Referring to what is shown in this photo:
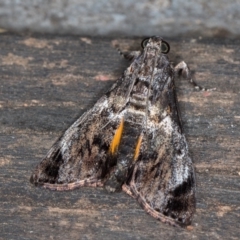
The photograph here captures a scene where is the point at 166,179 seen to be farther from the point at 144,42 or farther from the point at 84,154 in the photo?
the point at 144,42

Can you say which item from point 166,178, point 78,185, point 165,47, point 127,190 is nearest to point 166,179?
point 166,178

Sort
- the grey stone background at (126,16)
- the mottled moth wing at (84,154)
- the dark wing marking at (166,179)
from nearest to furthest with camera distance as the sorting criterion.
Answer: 1. the dark wing marking at (166,179)
2. the mottled moth wing at (84,154)
3. the grey stone background at (126,16)

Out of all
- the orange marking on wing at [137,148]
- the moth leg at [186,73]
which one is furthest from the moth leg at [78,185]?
the moth leg at [186,73]

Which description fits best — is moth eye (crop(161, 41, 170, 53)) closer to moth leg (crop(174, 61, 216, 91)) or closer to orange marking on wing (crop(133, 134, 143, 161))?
moth leg (crop(174, 61, 216, 91))

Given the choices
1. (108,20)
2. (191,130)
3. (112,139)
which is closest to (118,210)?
(112,139)

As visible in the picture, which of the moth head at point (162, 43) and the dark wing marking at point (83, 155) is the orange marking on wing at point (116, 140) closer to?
the dark wing marking at point (83, 155)

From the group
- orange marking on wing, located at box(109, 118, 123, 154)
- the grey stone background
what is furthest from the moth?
the grey stone background

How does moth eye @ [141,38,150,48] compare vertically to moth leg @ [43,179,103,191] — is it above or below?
above
